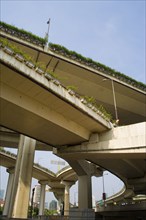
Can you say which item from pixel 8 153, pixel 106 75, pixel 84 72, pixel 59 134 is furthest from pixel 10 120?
pixel 8 153

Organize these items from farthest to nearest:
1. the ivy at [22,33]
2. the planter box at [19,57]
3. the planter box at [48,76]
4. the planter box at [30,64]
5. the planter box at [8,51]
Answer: the ivy at [22,33] < the planter box at [48,76] < the planter box at [30,64] < the planter box at [19,57] < the planter box at [8,51]

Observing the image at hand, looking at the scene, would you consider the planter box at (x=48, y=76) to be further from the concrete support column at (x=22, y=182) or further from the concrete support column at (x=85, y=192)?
the concrete support column at (x=85, y=192)

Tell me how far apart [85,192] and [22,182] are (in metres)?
9.85

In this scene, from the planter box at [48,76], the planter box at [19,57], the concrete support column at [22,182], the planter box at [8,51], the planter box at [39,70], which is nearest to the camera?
the planter box at [8,51]

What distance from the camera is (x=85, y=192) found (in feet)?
87.8

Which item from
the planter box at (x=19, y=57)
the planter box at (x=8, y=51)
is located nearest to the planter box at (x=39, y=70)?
the planter box at (x=19, y=57)

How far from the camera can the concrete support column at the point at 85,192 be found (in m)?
26.0

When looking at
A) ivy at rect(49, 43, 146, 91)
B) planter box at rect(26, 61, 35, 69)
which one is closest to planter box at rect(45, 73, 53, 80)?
planter box at rect(26, 61, 35, 69)

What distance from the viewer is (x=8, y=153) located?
38.4 m

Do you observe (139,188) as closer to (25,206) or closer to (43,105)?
(25,206)

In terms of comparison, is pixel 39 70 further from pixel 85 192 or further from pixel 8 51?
pixel 85 192

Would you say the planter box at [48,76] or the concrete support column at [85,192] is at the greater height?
the planter box at [48,76]

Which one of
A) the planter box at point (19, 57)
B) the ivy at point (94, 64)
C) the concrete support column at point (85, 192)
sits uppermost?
the ivy at point (94, 64)

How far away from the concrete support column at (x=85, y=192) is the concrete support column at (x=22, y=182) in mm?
8816
